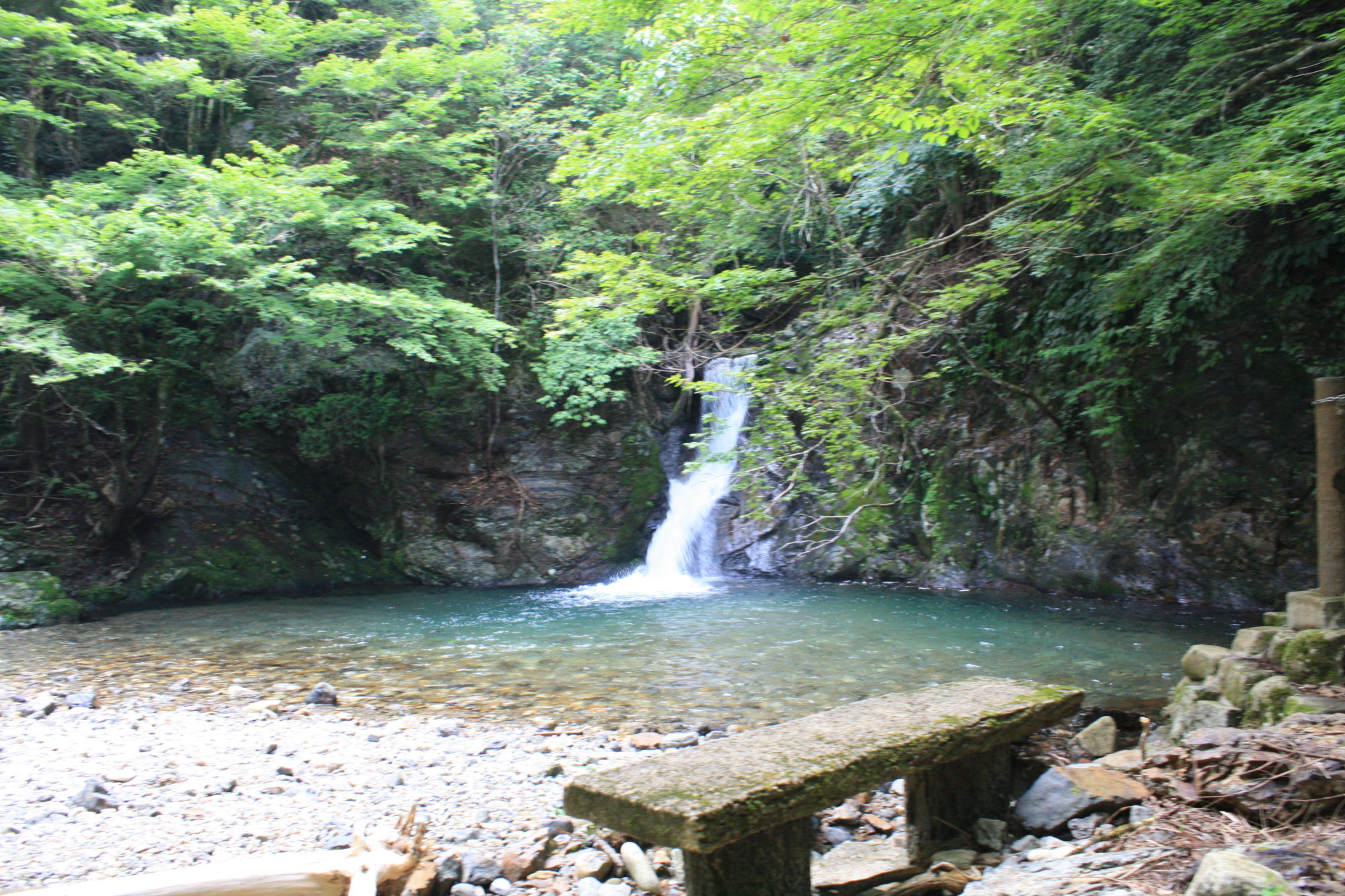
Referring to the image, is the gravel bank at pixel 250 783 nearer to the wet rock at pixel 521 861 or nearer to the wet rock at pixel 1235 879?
the wet rock at pixel 521 861

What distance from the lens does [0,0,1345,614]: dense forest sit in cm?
696

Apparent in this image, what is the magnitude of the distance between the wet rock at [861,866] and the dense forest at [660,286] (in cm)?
477

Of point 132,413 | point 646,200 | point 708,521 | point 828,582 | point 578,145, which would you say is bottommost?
point 828,582

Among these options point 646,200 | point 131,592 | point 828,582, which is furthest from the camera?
point 828,582

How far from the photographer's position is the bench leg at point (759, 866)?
2318mm

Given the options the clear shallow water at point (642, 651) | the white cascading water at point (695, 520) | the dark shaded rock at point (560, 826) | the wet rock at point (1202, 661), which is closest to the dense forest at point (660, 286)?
the white cascading water at point (695, 520)

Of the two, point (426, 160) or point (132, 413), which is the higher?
point (426, 160)

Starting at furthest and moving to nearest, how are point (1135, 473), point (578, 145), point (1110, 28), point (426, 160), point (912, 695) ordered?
1. point (426, 160)
2. point (1135, 473)
3. point (1110, 28)
4. point (578, 145)
5. point (912, 695)

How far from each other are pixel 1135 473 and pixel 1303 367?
2.06 m

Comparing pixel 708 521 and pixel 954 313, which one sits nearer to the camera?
pixel 954 313

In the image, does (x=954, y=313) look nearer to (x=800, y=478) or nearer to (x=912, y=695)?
(x=800, y=478)

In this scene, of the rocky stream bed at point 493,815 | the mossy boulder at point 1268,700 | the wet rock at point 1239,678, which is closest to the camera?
the rocky stream bed at point 493,815

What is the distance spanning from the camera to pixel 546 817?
352 centimetres

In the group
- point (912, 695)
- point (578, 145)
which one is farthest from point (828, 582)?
point (912, 695)
